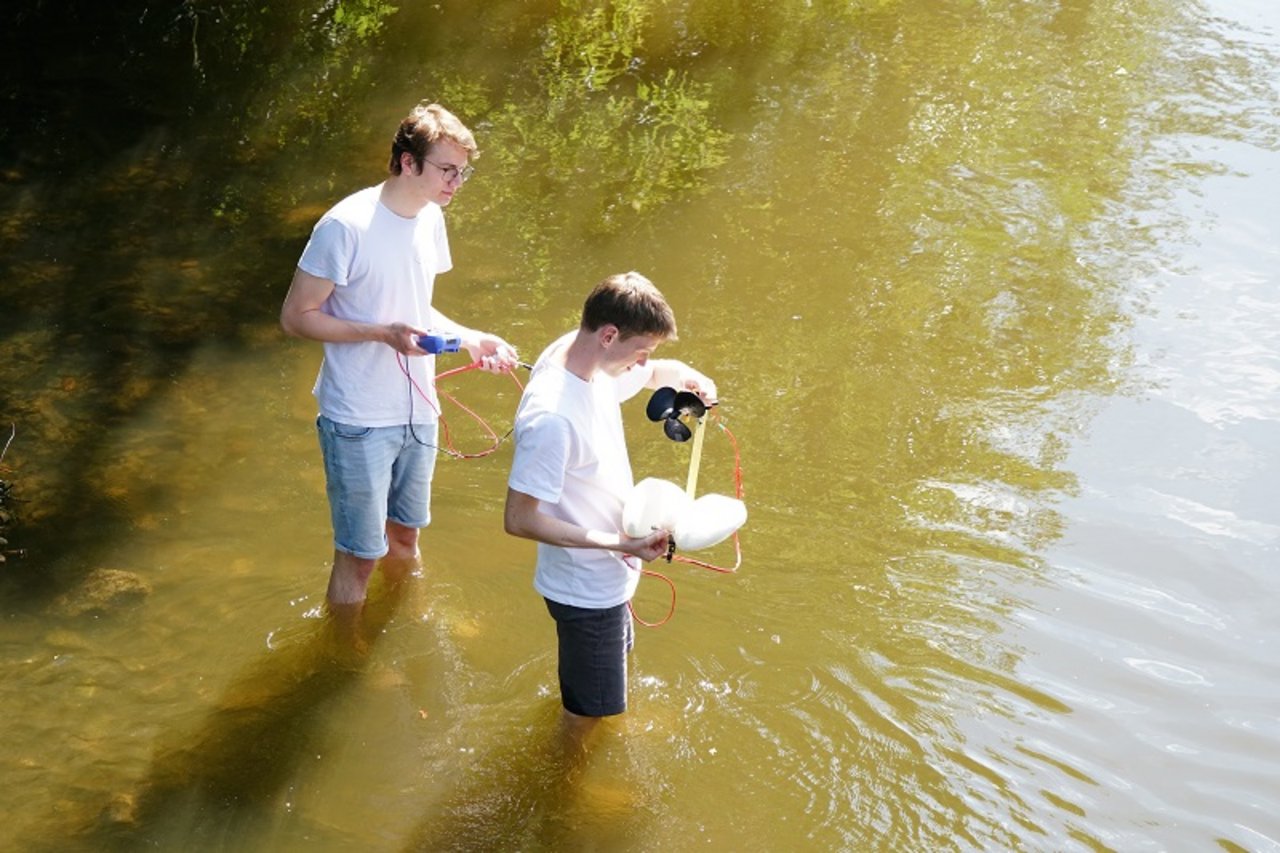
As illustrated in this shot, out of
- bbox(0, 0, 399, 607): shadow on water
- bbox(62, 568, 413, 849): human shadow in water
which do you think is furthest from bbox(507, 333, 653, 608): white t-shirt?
bbox(0, 0, 399, 607): shadow on water

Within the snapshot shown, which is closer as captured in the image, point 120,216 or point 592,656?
point 592,656

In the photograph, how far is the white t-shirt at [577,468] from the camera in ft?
12.8

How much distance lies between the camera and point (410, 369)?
4.71 m

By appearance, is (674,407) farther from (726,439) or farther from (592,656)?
(726,439)

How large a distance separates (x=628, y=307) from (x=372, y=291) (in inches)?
39.9

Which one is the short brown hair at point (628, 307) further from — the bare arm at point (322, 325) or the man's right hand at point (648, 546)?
the bare arm at point (322, 325)

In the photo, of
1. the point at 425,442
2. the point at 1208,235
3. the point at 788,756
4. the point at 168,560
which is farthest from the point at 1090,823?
the point at 1208,235

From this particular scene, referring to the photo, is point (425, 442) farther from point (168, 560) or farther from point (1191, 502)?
point (1191, 502)

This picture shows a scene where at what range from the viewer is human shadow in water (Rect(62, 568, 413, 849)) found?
14.5 feet

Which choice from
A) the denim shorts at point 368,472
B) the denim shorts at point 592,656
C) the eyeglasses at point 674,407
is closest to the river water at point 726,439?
the denim shorts at point 592,656

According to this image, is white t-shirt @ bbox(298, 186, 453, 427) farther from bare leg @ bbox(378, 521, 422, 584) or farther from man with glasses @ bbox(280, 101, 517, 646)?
bare leg @ bbox(378, 521, 422, 584)

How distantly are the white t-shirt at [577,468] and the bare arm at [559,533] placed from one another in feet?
0.12

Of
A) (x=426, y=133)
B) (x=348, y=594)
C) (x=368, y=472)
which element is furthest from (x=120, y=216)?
(x=426, y=133)

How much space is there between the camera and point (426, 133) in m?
4.30
